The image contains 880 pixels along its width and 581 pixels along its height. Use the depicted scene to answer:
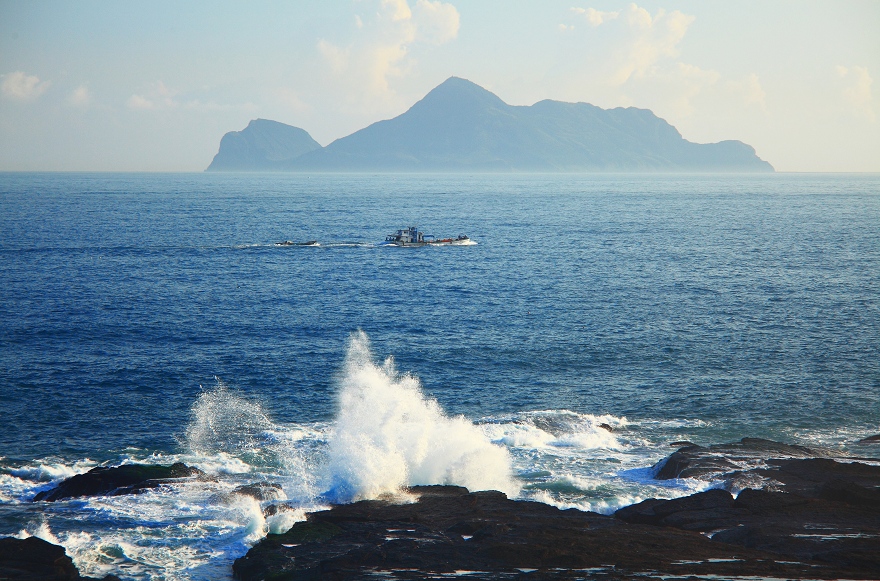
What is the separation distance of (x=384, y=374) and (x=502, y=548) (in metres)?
21.2

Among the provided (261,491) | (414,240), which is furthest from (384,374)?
(414,240)

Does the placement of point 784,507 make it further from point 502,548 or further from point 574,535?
point 502,548

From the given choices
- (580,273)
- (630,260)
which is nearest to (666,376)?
(580,273)

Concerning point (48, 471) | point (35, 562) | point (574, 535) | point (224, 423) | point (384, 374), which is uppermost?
point (384, 374)

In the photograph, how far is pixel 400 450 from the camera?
35.9 meters

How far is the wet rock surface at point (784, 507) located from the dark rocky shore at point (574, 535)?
0.06 m

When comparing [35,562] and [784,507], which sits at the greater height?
[784,507]

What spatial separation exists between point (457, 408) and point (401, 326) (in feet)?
68.2

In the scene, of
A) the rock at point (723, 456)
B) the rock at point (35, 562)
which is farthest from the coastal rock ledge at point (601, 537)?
the rock at point (35, 562)

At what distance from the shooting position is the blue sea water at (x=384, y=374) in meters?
34.0

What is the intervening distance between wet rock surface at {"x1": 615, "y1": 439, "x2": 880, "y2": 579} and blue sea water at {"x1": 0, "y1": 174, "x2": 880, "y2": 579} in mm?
2186

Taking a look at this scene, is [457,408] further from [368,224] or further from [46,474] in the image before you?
[368,224]

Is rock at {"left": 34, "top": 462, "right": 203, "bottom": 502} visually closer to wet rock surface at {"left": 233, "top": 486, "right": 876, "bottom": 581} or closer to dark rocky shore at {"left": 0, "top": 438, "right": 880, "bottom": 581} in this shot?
dark rocky shore at {"left": 0, "top": 438, "right": 880, "bottom": 581}

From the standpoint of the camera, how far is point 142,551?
28.1 m
